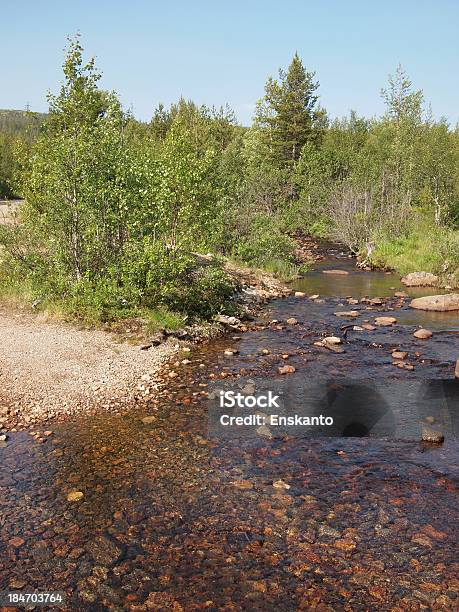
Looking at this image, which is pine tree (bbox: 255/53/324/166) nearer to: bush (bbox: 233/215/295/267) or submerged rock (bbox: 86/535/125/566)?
bush (bbox: 233/215/295/267)

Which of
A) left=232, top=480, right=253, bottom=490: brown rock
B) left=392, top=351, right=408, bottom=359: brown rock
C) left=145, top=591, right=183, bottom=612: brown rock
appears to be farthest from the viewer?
left=392, top=351, right=408, bottom=359: brown rock

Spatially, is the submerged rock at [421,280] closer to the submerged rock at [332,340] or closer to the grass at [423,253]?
the grass at [423,253]

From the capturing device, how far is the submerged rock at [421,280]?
1089 inches

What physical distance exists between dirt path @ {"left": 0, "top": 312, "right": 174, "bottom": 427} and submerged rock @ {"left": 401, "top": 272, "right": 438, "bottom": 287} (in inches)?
629

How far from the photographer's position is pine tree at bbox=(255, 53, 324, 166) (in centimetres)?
5906

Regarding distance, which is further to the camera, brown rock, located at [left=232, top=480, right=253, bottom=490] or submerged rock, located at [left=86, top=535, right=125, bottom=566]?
brown rock, located at [left=232, top=480, right=253, bottom=490]

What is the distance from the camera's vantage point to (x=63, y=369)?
14172 mm

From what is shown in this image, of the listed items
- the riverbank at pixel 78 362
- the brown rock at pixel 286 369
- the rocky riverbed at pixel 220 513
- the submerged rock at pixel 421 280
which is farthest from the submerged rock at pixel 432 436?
the submerged rock at pixel 421 280

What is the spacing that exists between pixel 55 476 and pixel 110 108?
48.1 feet

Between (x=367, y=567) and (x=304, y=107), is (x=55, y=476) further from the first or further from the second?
(x=304, y=107)

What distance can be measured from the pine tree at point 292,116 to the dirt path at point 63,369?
46.7 metres

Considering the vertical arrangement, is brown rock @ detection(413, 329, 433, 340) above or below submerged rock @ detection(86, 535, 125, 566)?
above

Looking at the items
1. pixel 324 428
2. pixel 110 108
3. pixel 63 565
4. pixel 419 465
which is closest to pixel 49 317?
pixel 110 108

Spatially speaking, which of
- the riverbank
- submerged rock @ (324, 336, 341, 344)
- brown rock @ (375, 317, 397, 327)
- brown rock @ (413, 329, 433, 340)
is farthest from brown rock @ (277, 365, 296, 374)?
brown rock @ (375, 317, 397, 327)
